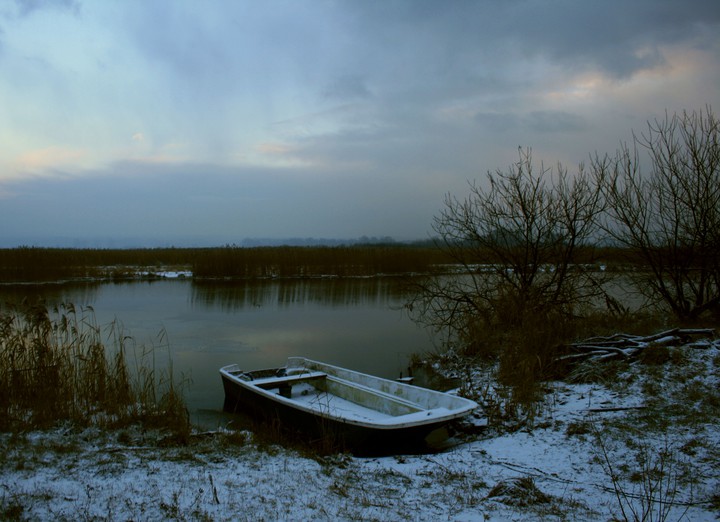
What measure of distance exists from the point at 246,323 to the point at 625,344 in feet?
31.1

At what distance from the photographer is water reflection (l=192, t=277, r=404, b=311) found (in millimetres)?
17344

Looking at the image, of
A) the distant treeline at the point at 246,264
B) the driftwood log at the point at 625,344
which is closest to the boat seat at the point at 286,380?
the driftwood log at the point at 625,344

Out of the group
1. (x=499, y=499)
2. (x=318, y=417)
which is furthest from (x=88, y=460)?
(x=499, y=499)

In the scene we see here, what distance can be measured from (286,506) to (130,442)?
205cm

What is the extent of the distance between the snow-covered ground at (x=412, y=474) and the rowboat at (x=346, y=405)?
263 millimetres

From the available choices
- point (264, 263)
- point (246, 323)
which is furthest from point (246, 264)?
point (246, 323)

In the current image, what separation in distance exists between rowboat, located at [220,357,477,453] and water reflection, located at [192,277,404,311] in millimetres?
9411

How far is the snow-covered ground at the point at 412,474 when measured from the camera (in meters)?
2.99

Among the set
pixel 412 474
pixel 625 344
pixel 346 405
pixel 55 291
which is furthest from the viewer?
pixel 55 291

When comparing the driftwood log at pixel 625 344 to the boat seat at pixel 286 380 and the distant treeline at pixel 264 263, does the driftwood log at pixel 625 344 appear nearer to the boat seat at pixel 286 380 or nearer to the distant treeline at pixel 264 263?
the boat seat at pixel 286 380

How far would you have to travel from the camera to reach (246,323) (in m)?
13.4

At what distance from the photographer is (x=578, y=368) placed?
20.8 feet

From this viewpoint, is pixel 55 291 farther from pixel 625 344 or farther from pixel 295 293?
pixel 625 344

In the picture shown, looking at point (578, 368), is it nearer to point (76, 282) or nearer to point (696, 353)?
point (696, 353)
